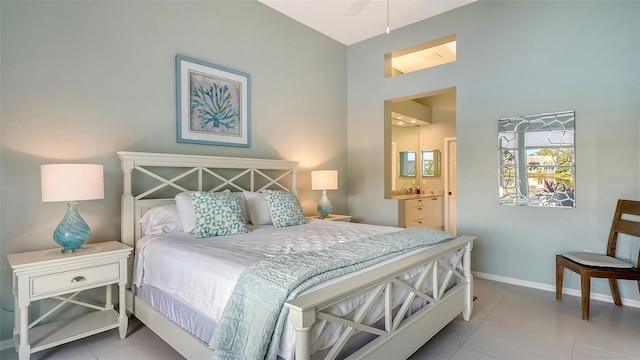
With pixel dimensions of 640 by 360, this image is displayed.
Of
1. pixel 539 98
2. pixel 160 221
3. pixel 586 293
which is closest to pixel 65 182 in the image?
pixel 160 221

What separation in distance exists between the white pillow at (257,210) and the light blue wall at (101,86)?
657mm

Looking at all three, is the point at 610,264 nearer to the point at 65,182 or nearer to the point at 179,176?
the point at 179,176

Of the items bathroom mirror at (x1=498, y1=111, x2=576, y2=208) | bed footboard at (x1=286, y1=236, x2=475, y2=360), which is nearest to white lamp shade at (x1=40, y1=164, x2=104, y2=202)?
bed footboard at (x1=286, y1=236, x2=475, y2=360)

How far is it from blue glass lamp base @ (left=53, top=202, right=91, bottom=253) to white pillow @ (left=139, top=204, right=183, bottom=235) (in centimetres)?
46

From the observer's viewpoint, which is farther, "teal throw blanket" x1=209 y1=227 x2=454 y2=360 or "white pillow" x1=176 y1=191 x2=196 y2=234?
"white pillow" x1=176 y1=191 x2=196 y2=234

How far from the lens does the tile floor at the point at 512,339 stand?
2143mm

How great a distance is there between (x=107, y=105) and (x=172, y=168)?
74 cm

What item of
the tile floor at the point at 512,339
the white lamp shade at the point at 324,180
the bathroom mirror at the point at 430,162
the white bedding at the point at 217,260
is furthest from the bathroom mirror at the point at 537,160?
the bathroom mirror at the point at 430,162

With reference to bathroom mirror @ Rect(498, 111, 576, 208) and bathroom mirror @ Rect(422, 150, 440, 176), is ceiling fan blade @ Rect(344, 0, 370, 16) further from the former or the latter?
bathroom mirror @ Rect(422, 150, 440, 176)

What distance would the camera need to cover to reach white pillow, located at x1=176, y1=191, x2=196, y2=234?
265 cm

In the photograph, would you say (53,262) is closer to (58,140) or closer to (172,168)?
(58,140)

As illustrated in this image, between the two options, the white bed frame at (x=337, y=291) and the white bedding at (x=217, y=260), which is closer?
the white bed frame at (x=337, y=291)

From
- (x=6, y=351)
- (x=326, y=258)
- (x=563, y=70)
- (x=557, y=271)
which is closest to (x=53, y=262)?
(x=6, y=351)

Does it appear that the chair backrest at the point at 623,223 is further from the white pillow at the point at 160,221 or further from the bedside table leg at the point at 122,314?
the bedside table leg at the point at 122,314
